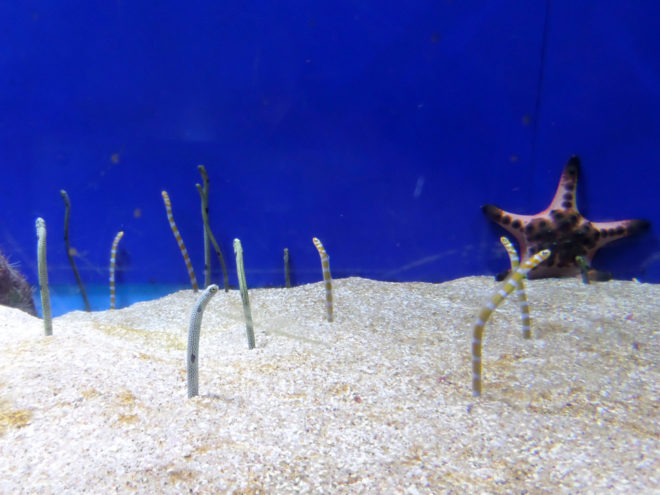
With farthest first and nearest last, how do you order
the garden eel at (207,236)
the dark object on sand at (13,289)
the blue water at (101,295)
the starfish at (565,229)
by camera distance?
the blue water at (101,295) < the garden eel at (207,236) < the dark object on sand at (13,289) < the starfish at (565,229)

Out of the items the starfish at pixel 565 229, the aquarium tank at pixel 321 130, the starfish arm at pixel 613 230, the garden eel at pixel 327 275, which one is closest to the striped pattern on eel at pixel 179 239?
the aquarium tank at pixel 321 130

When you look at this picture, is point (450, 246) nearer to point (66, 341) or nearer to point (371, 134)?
point (371, 134)

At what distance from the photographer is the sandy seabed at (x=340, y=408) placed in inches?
56.3

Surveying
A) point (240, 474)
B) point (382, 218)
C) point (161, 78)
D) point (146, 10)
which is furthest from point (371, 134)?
point (240, 474)

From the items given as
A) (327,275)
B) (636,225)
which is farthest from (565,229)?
(327,275)

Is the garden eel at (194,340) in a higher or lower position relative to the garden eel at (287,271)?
lower

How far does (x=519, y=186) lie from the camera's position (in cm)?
416

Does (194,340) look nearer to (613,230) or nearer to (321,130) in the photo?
(321,130)

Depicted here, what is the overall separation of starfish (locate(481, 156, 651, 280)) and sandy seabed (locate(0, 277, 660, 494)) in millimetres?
841

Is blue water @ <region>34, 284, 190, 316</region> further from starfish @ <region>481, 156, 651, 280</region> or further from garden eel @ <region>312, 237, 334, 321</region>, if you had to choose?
starfish @ <region>481, 156, 651, 280</region>

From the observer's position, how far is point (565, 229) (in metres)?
3.95

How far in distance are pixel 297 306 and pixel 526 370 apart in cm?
206

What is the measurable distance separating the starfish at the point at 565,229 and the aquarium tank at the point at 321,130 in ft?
0.41

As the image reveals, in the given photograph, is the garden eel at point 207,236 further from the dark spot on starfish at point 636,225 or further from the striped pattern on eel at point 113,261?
the dark spot on starfish at point 636,225
